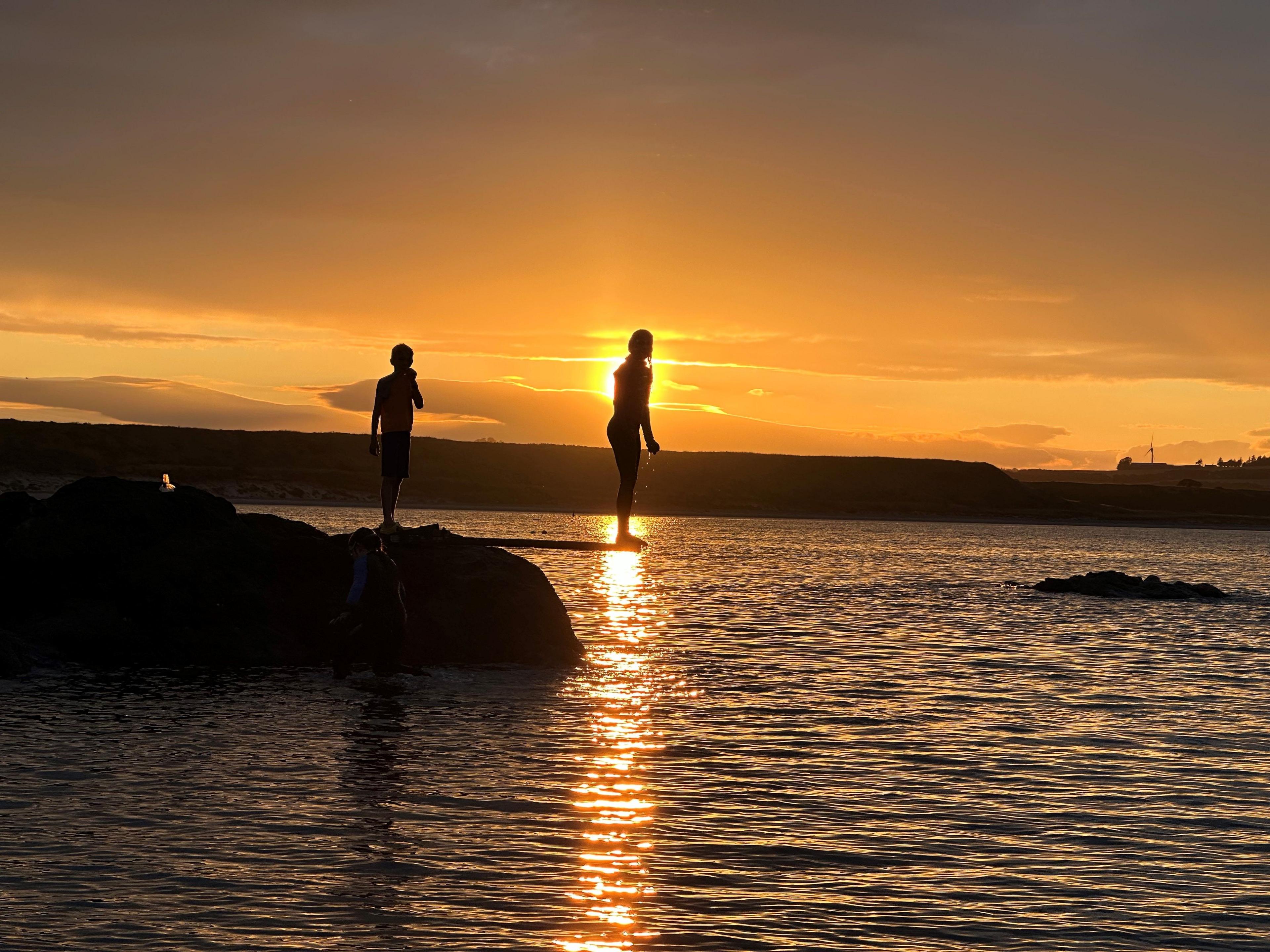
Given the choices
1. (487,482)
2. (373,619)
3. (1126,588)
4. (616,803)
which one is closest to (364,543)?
(373,619)

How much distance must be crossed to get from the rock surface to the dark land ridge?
11081cm

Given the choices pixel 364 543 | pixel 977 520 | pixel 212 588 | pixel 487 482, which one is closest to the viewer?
pixel 364 543

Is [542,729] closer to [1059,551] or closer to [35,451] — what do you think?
[1059,551]

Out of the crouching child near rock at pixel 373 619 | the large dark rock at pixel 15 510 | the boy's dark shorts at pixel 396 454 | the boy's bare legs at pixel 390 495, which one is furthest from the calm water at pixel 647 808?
the large dark rock at pixel 15 510

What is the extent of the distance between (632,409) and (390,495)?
6.43 m

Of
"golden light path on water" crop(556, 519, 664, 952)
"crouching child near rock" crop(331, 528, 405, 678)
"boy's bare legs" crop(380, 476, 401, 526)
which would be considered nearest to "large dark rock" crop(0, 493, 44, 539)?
"crouching child near rock" crop(331, 528, 405, 678)

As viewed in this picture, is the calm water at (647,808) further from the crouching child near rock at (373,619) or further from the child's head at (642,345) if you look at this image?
the child's head at (642,345)

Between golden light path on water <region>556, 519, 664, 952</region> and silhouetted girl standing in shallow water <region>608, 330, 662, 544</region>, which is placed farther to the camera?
silhouetted girl standing in shallow water <region>608, 330, 662, 544</region>

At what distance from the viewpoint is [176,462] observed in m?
157

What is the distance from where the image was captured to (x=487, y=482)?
167 meters

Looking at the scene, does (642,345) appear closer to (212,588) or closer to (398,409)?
(398,409)

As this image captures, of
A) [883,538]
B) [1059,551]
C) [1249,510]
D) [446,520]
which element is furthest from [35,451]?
[1249,510]

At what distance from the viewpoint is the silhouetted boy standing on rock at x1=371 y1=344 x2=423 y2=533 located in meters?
17.0

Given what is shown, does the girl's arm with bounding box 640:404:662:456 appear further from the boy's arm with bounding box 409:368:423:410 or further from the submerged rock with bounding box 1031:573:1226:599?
the submerged rock with bounding box 1031:573:1226:599
